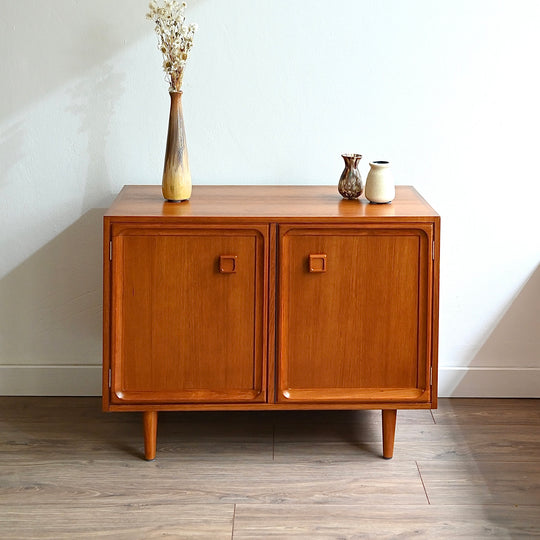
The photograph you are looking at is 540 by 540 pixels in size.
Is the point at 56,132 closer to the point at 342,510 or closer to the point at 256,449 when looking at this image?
the point at 256,449

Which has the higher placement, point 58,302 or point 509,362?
point 58,302

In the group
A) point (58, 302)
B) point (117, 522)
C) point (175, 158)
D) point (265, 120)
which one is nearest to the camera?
point (117, 522)

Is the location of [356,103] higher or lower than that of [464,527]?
higher

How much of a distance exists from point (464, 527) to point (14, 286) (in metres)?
1.63

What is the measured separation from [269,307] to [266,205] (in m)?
0.30

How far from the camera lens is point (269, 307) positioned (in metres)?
2.46

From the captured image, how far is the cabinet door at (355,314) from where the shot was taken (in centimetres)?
242

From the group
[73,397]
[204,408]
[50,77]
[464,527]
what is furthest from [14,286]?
[464,527]

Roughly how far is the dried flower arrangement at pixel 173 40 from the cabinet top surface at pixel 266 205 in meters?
0.34

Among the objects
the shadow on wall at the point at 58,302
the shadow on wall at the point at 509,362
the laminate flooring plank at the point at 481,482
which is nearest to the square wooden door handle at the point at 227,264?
→ the shadow on wall at the point at 58,302

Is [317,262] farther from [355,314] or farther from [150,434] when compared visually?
[150,434]

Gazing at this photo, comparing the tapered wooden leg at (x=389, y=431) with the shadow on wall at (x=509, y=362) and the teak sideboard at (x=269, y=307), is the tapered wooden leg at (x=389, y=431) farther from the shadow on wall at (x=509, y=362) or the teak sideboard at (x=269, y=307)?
the shadow on wall at (x=509, y=362)

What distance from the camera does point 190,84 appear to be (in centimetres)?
281

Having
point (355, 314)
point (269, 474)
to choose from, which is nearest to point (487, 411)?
point (355, 314)
